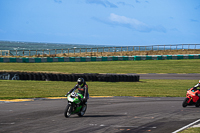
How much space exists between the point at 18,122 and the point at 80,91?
2.70m

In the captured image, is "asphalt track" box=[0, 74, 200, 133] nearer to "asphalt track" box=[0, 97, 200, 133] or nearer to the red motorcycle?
"asphalt track" box=[0, 97, 200, 133]

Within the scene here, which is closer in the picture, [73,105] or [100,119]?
[100,119]

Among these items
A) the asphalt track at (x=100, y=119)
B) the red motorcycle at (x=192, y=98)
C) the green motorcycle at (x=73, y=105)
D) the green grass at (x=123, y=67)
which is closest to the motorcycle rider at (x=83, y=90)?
the green motorcycle at (x=73, y=105)

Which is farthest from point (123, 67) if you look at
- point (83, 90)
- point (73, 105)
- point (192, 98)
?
point (73, 105)

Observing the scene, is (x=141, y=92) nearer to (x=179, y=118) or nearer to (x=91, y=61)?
(x=179, y=118)

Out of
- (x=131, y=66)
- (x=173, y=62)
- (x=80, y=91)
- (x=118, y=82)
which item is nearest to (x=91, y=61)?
(x=131, y=66)

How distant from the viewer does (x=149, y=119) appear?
12.0 m

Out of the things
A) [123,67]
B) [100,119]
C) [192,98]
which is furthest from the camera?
[123,67]

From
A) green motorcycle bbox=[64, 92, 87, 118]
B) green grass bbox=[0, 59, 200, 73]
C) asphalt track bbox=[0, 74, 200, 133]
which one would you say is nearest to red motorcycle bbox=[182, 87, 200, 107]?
asphalt track bbox=[0, 74, 200, 133]

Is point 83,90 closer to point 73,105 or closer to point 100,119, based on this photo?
point 73,105

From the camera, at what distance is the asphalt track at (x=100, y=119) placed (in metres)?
9.98

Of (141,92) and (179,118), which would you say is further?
(141,92)

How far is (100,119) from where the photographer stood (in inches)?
468

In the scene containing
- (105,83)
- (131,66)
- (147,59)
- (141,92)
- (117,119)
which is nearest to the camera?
(117,119)
